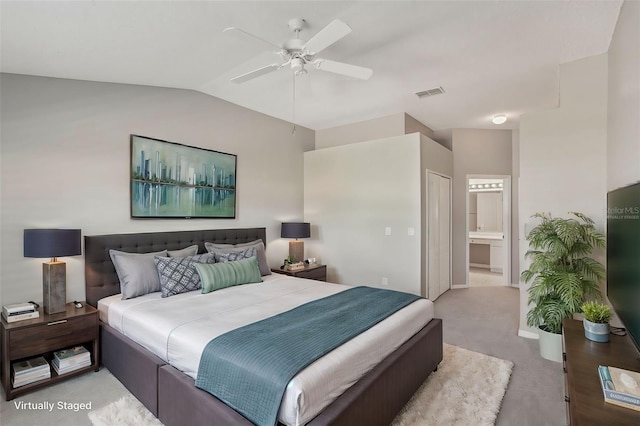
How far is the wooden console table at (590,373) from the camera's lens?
1208mm

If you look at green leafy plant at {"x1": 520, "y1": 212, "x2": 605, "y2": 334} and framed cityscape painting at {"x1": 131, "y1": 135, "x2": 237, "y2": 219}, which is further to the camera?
framed cityscape painting at {"x1": 131, "y1": 135, "x2": 237, "y2": 219}

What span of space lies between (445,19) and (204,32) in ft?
6.04

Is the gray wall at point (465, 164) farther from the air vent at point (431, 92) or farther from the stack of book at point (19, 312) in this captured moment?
the stack of book at point (19, 312)

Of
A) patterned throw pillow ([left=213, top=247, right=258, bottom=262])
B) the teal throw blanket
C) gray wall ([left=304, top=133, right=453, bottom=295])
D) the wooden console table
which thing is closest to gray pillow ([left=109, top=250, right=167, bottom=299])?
patterned throw pillow ([left=213, top=247, right=258, bottom=262])

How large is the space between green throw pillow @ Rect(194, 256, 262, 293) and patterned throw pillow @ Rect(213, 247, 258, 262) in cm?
13

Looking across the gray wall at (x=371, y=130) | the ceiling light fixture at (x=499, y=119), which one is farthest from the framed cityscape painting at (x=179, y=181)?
the ceiling light fixture at (x=499, y=119)

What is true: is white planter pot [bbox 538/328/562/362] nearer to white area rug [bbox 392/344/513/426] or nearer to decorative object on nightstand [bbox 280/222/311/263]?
white area rug [bbox 392/344/513/426]

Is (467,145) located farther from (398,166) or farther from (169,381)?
(169,381)

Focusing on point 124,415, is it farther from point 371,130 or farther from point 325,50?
point 371,130

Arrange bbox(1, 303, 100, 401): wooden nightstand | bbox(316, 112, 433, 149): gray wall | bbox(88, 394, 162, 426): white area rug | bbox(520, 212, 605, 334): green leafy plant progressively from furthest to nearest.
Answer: bbox(316, 112, 433, 149): gray wall, bbox(520, 212, 605, 334): green leafy plant, bbox(1, 303, 100, 401): wooden nightstand, bbox(88, 394, 162, 426): white area rug

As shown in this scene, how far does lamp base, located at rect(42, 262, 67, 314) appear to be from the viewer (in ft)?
8.38

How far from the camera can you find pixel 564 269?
2.85 metres

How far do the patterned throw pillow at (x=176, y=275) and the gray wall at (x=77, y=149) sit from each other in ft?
2.14

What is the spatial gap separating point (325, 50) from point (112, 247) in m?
2.79
